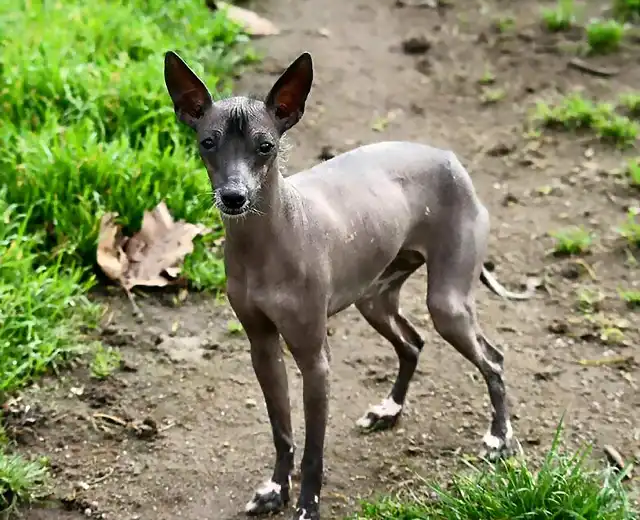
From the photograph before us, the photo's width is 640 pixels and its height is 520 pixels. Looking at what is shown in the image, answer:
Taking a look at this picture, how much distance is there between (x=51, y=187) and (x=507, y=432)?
99.2 inches

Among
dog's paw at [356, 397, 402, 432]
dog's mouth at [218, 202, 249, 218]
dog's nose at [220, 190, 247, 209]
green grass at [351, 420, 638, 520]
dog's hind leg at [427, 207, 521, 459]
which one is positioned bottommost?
dog's paw at [356, 397, 402, 432]

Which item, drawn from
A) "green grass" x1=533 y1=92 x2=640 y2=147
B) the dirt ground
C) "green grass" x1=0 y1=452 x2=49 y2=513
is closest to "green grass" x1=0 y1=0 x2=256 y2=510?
"green grass" x1=0 y1=452 x2=49 y2=513

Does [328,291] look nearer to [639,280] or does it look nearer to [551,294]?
[551,294]

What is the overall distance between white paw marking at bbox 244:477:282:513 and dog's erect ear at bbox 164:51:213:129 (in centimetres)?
134

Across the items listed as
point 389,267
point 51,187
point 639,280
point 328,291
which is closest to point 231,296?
point 328,291

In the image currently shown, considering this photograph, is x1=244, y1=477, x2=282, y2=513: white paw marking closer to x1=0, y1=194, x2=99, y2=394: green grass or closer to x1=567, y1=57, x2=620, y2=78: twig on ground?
x1=0, y1=194, x2=99, y2=394: green grass

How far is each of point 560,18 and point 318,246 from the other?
16.1 feet

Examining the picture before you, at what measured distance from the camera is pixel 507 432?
362 cm

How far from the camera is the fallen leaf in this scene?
703 cm

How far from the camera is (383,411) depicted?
12.3 ft

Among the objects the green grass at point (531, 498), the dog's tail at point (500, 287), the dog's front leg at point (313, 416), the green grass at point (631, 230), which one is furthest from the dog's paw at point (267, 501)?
the green grass at point (631, 230)

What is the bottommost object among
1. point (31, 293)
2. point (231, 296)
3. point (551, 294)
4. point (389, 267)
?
point (551, 294)

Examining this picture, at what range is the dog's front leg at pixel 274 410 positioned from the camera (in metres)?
3.14

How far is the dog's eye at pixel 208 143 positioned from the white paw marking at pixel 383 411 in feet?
4.97
